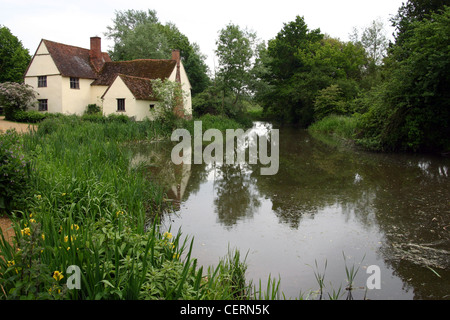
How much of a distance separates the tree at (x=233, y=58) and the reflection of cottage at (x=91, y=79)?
4.27 m

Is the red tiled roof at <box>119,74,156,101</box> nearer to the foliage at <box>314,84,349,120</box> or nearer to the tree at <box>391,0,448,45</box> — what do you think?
the foliage at <box>314,84,349,120</box>

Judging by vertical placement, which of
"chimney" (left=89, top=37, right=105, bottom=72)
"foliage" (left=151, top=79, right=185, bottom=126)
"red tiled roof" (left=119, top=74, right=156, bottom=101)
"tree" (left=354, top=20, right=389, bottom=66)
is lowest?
"foliage" (left=151, top=79, right=185, bottom=126)

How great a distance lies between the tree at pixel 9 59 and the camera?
38000 millimetres

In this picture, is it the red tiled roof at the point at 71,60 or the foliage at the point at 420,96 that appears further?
the red tiled roof at the point at 71,60

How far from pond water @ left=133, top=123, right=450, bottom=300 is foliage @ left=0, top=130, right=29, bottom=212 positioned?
2.64 metres

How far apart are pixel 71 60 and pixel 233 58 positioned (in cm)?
1446

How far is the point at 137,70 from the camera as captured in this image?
31328 mm

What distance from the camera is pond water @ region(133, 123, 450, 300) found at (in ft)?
15.8

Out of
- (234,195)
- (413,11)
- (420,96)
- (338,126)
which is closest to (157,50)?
(338,126)

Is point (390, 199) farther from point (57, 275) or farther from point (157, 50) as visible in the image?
point (157, 50)

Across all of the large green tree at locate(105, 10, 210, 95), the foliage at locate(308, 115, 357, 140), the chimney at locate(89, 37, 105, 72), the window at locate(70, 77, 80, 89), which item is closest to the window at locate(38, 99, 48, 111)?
the window at locate(70, 77, 80, 89)

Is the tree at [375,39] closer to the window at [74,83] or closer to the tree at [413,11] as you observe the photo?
the tree at [413,11]

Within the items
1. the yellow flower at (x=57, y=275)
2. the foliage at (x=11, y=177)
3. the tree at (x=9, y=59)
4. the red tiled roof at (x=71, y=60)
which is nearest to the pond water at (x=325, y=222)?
the yellow flower at (x=57, y=275)

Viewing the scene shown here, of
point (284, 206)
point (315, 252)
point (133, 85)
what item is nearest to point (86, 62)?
point (133, 85)
